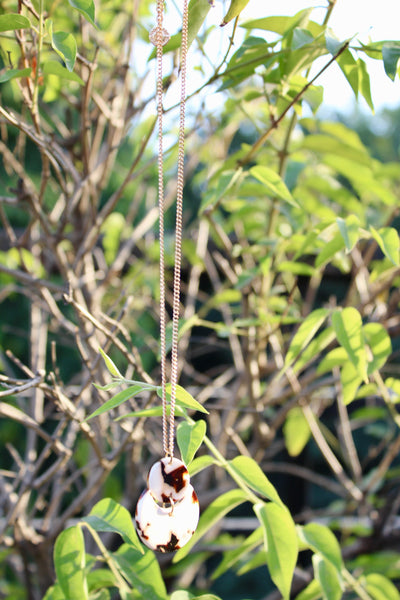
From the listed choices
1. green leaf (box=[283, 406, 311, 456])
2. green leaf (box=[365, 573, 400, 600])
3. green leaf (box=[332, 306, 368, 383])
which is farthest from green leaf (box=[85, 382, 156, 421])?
green leaf (box=[283, 406, 311, 456])

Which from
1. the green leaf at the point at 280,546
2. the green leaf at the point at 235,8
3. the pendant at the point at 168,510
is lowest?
the green leaf at the point at 280,546

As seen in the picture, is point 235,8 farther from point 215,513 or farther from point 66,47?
point 215,513

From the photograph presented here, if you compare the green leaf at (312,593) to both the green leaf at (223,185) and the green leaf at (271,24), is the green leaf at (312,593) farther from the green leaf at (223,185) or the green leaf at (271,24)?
the green leaf at (271,24)

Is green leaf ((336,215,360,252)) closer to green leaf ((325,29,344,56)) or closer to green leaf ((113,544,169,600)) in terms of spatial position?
green leaf ((325,29,344,56))

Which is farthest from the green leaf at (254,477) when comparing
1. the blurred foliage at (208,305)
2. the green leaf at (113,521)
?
the green leaf at (113,521)

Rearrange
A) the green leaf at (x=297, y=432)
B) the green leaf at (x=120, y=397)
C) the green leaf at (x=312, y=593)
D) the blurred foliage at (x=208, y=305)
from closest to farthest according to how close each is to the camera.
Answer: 1. the green leaf at (x=120, y=397)
2. the blurred foliage at (x=208, y=305)
3. the green leaf at (x=312, y=593)
4. the green leaf at (x=297, y=432)

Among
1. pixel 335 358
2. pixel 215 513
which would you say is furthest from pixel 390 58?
pixel 215 513
